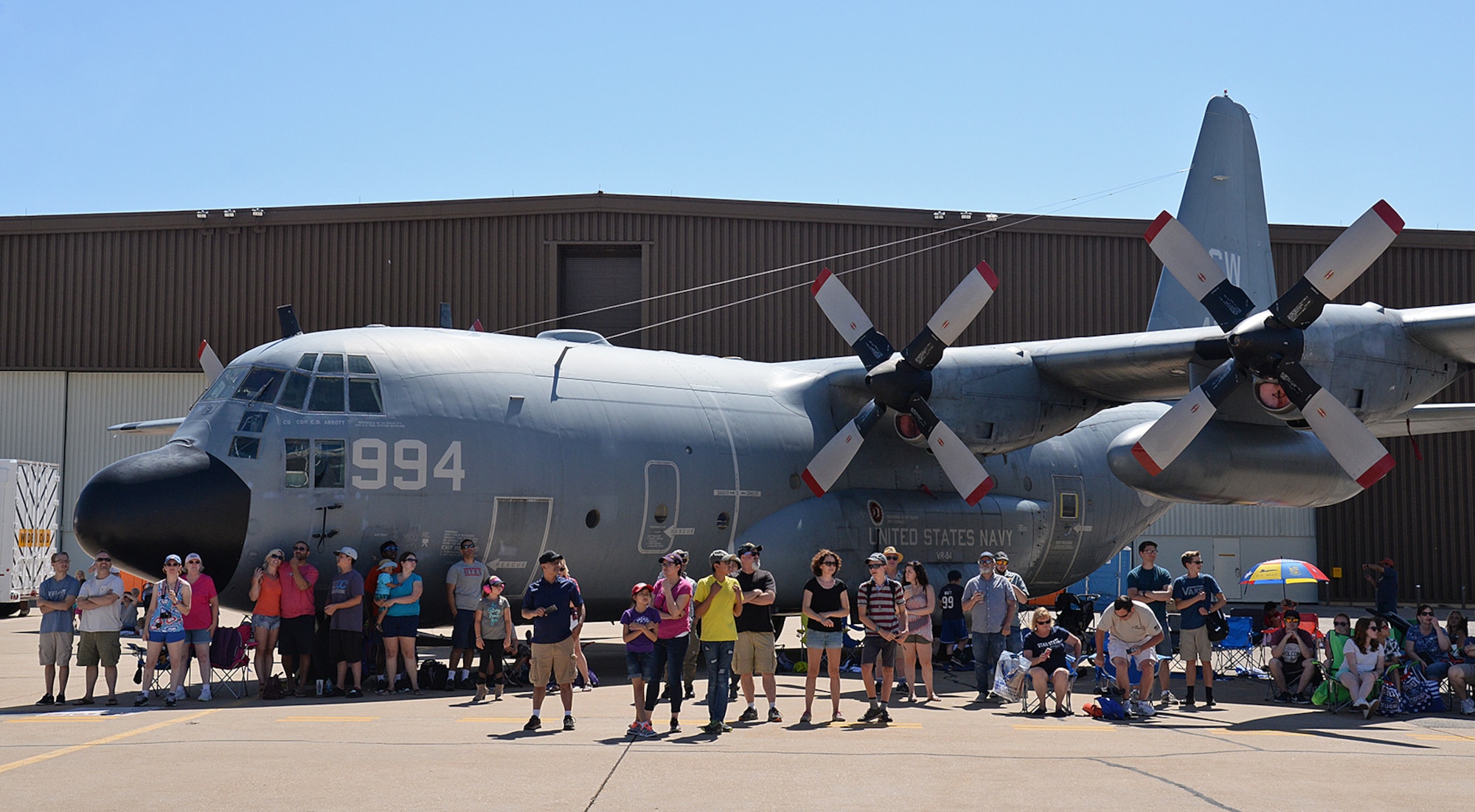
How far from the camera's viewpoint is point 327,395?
13.3 metres

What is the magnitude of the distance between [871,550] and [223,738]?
9345mm

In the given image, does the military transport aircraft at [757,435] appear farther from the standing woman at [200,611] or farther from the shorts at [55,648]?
the shorts at [55,648]

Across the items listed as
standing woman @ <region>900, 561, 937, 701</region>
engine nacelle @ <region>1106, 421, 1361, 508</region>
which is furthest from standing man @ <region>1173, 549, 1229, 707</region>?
standing woman @ <region>900, 561, 937, 701</region>

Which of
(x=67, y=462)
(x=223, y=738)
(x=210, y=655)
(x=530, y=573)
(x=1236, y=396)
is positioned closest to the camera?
(x=223, y=738)

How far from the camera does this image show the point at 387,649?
1305 cm

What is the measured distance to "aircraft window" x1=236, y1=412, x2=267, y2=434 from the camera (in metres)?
12.9

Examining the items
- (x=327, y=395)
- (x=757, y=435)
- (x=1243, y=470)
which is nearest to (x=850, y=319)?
(x=757, y=435)

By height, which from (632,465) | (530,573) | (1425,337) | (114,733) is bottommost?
(114,733)

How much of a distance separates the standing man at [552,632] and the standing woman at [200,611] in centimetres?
344

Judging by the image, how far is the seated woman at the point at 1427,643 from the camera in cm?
1302

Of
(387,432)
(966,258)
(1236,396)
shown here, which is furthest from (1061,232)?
(387,432)

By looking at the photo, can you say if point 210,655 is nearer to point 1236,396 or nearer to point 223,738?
point 223,738

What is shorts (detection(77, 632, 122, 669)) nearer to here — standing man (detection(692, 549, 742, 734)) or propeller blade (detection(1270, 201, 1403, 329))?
standing man (detection(692, 549, 742, 734))

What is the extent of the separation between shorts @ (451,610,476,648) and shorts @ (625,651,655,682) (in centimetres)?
329
